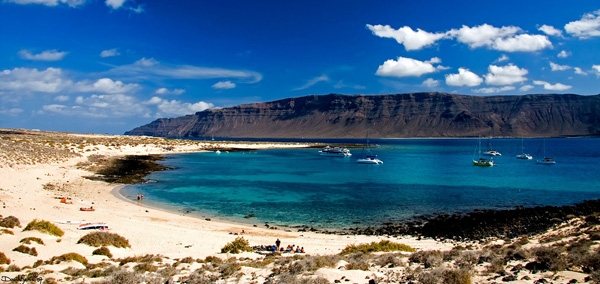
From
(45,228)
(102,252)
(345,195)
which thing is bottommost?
(345,195)

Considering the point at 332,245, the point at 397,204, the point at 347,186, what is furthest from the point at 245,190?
the point at 332,245

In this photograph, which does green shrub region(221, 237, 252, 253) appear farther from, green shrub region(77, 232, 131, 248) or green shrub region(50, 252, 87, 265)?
green shrub region(50, 252, 87, 265)

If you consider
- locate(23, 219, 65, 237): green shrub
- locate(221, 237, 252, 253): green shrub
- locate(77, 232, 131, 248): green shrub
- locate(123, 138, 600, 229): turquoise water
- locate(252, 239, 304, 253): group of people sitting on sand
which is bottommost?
locate(123, 138, 600, 229): turquoise water

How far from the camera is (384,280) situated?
32.7ft

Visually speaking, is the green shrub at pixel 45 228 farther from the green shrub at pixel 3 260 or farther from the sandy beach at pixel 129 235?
the green shrub at pixel 3 260

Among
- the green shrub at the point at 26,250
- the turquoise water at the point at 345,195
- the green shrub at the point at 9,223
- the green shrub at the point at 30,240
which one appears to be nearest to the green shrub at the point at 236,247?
the green shrub at the point at 26,250

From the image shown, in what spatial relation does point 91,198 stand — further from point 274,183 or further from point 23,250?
point 274,183

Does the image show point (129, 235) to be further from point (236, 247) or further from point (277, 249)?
point (277, 249)

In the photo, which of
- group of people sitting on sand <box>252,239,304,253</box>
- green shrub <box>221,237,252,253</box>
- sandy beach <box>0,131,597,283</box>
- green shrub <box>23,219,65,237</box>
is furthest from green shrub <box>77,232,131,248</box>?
group of people sitting on sand <box>252,239,304,253</box>

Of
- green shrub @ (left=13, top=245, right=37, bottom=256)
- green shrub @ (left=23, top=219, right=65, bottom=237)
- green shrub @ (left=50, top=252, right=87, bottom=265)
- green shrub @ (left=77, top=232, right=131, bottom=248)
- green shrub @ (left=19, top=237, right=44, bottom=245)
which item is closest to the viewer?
green shrub @ (left=50, top=252, right=87, bottom=265)

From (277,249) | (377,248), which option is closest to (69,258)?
(277,249)

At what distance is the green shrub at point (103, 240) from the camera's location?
14.9 m

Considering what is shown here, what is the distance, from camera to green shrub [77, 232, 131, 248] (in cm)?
1491

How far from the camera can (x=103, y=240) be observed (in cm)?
1522
